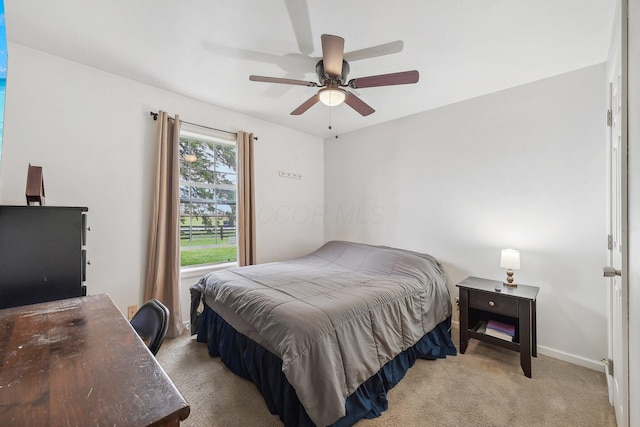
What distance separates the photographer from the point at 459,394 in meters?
1.82

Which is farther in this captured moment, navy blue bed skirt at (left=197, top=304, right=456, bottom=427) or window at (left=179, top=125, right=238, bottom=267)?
window at (left=179, top=125, right=238, bottom=267)

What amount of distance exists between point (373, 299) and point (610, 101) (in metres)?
2.21

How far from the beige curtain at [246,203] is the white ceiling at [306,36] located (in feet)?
2.53

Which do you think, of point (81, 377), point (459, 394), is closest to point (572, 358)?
point (459, 394)

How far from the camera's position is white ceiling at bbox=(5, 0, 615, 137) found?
1.62 meters

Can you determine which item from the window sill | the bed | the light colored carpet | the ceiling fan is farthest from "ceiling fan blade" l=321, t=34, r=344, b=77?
the window sill

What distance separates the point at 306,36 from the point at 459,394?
277 cm

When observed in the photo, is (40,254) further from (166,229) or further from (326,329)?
(326,329)

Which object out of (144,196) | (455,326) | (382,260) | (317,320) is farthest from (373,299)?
(144,196)

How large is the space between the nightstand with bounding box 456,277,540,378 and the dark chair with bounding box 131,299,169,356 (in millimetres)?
2355

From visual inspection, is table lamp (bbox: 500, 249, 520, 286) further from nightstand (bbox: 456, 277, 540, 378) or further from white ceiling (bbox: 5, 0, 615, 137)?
white ceiling (bbox: 5, 0, 615, 137)

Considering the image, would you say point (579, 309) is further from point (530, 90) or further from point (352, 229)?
point (352, 229)

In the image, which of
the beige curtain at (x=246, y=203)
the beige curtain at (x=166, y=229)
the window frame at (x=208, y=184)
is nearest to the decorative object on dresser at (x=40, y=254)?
the beige curtain at (x=166, y=229)

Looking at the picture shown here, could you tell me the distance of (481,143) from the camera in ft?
8.93
